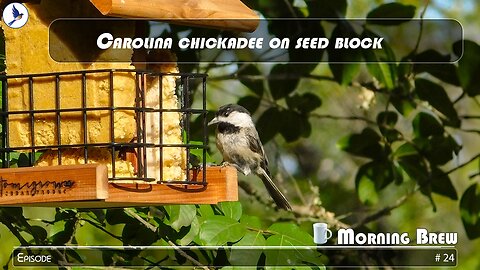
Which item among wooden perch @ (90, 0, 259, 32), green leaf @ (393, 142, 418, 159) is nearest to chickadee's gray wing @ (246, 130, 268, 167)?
wooden perch @ (90, 0, 259, 32)

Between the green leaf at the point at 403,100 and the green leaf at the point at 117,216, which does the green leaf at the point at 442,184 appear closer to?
the green leaf at the point at 403,100

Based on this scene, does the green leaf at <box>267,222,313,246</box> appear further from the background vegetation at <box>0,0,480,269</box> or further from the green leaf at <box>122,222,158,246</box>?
the green leaf at <box>122,222,158,246</box>

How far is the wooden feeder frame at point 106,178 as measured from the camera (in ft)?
6.40

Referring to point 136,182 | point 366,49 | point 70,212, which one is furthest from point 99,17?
point 366,49

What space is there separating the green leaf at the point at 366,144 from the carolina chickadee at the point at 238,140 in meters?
0.76

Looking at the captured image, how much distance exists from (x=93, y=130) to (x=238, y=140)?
0.77 meters

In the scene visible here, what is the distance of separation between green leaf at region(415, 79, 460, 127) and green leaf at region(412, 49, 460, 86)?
95 mm

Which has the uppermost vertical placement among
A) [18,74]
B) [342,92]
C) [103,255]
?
[342,92]

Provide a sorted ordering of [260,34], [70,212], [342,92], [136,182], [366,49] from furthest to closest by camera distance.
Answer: [342,92]
[260,34]
[366,49]
[70,212]
[136,182]

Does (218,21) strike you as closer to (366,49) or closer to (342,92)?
(366,49)

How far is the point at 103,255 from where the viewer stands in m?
2.68

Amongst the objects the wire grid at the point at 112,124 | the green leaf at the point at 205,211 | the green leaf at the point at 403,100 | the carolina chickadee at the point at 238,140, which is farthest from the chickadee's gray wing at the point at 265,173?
the green leaf at the point at 403,100

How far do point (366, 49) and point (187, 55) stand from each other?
583 mm

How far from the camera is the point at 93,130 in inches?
83.4
